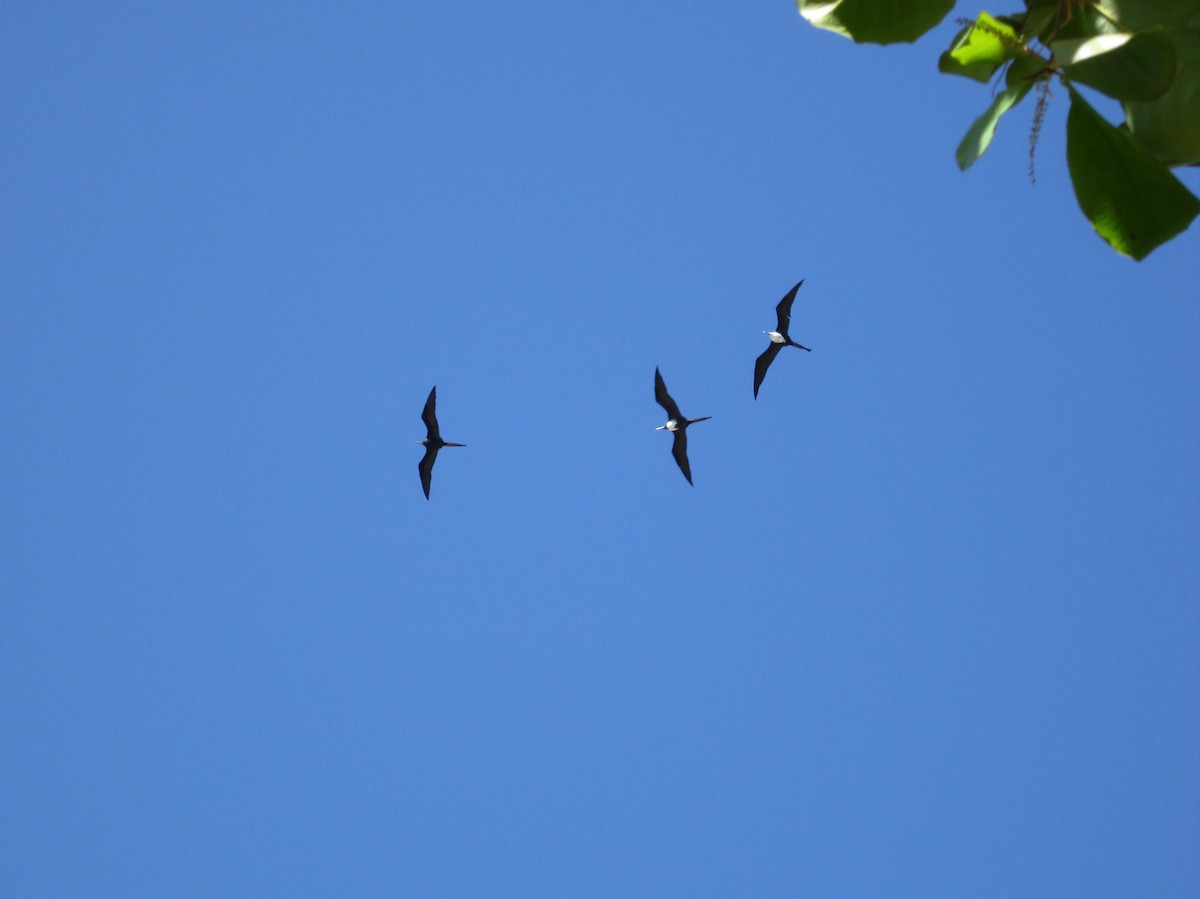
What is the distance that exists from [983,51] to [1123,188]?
0.40 m

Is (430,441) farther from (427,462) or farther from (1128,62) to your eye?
(1128,62)

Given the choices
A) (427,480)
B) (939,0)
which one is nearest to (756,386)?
(427,480)

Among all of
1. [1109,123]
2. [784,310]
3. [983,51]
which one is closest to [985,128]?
[983,51]

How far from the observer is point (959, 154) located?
1994mm

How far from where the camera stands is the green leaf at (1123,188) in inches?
79.5

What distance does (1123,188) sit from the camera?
6.73 feet

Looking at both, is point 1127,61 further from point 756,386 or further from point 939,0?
point 756,386

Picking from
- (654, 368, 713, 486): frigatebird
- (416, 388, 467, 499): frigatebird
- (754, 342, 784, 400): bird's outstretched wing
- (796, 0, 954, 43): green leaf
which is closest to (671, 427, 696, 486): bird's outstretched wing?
(654, 368, 713, 486): frigatebird

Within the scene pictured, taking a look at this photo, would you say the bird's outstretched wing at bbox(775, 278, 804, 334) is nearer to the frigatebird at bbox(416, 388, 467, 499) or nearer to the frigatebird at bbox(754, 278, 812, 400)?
the frigatebird at bbox(754, 278, 812, 400)

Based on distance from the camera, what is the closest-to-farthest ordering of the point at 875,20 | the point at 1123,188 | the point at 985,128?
the point at 985,128, the point at 1123,188, the point at 875,20

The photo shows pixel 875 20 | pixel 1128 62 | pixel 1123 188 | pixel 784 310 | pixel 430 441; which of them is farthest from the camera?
pixel 430 441

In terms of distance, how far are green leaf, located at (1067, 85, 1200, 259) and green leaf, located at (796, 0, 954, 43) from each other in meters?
0.41

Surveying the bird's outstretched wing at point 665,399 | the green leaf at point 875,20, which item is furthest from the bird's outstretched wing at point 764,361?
the green leaf at point 875,20

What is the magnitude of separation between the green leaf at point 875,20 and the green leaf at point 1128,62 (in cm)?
50
